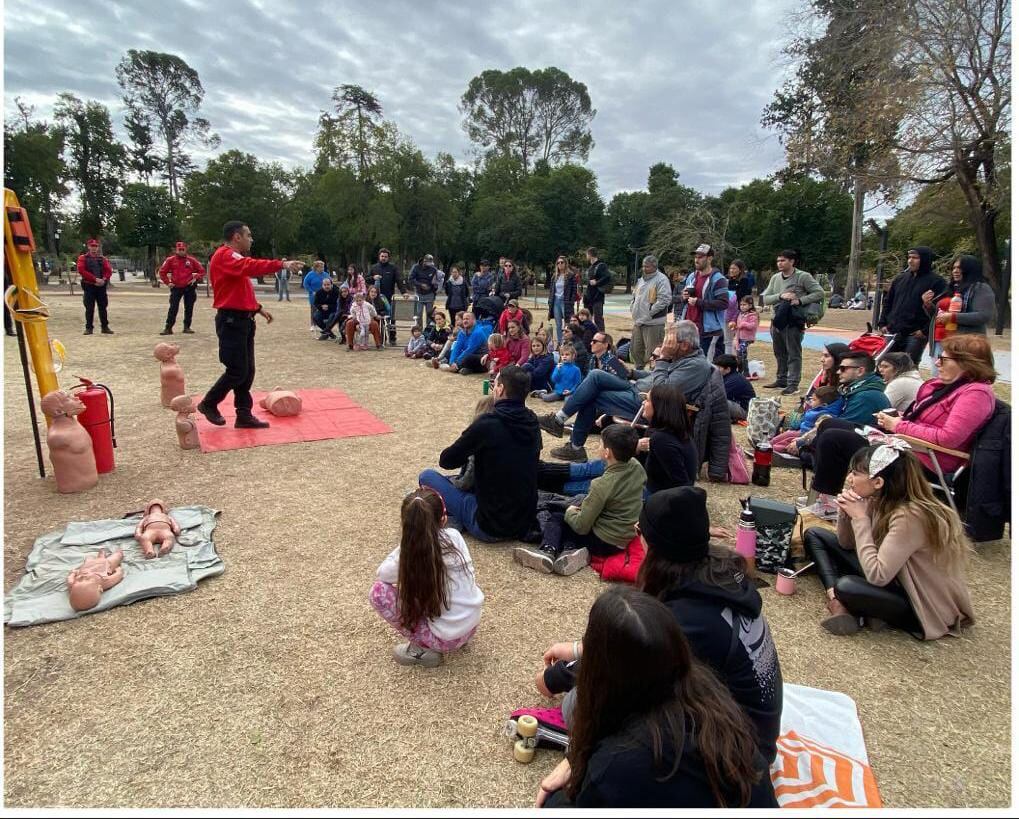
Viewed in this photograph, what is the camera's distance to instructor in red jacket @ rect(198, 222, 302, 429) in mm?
5441

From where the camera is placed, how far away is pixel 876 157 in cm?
1355

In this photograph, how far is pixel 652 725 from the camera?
1.28 metres

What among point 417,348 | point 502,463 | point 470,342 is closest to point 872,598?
point 502,463

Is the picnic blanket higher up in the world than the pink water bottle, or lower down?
lower down

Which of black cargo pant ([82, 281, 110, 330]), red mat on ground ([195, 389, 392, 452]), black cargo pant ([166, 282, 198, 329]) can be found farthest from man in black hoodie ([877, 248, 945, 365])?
black cargo pant ([82, 281, 110, 330])

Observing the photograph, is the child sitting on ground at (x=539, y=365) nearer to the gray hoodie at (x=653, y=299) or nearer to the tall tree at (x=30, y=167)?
the gray hoodie at (x=653, y=299)

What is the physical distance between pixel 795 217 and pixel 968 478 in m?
37.4

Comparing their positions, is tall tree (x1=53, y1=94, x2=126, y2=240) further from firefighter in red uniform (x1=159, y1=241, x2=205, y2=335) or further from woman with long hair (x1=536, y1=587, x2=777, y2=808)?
woman with long hair (x1=536, y1=587, x2=777, y2=808)

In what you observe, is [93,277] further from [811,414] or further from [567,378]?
[811,414]

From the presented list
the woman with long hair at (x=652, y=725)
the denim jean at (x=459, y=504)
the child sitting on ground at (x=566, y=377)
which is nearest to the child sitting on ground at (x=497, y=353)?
the child sitting on ground at (x=566, y=377)

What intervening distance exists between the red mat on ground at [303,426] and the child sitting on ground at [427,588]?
3.69 metres

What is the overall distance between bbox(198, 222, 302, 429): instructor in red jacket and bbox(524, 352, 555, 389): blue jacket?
139 inches

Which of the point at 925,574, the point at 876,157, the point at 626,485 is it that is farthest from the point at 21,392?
the point at 876,157

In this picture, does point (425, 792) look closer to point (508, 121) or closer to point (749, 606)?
point (749, 606)
